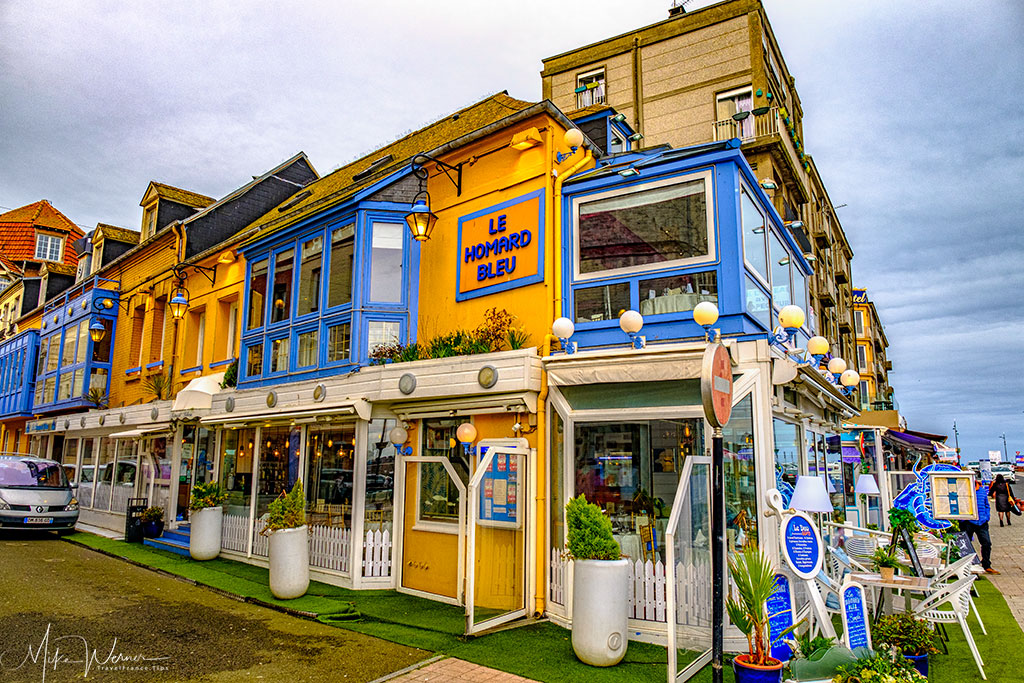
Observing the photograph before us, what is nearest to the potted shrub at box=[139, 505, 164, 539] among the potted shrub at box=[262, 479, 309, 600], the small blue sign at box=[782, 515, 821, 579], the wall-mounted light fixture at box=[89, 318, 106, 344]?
the wall-mounted light fixture at box=[89, 318, 106, 344]

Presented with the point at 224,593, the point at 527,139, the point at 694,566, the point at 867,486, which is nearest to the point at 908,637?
the point at 694,566

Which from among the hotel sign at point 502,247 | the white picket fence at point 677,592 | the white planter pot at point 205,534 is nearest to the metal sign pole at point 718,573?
the white picket fence at point 677,592

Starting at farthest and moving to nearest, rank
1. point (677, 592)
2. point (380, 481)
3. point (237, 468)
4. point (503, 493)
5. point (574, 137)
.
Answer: point (237, 468), point (380, 481), point (574, 137), point (503, 493), point (677, 592)

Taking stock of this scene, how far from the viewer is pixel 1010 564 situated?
13203 mm

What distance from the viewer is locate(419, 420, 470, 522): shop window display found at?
31.8 ft

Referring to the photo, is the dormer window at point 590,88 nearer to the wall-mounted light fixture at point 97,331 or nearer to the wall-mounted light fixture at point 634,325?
the wall-mounted light fixture at point 97,331

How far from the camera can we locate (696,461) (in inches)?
271

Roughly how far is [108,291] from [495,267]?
16658 millimetres

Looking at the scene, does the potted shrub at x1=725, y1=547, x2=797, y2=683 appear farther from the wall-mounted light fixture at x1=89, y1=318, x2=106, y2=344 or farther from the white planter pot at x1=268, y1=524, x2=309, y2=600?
the wall-mounted light fixture at x1=89, y1=318, x2=106, y2=344

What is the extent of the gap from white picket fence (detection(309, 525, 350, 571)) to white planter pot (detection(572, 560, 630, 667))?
16.8 ft

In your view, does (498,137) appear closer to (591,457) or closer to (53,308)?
(591,457)

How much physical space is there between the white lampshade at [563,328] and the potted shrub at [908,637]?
4559mm

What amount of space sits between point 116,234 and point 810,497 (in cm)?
2465

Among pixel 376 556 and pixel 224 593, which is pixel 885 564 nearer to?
pixel 376 556
